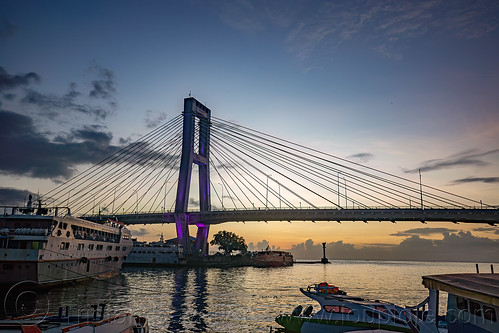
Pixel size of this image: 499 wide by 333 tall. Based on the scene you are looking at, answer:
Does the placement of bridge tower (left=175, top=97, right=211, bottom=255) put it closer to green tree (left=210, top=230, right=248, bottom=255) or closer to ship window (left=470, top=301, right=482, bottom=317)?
green tree (left=210, top=230, right=248, bottom=255)

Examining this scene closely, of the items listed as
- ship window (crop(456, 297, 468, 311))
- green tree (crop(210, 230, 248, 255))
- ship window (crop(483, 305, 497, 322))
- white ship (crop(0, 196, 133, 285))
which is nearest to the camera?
ship window (crop(483, 305, 497, 322))

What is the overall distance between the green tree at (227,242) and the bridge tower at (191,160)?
59.8 metres

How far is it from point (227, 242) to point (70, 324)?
496ft

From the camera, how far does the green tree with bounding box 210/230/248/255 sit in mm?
161000

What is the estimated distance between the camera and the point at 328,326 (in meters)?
20.5

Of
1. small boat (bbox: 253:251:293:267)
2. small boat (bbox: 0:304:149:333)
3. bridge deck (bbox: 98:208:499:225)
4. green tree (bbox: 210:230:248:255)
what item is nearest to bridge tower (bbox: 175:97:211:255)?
bridge deck (bbox: 98:208:499:225)

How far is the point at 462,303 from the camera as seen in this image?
11.8 meters

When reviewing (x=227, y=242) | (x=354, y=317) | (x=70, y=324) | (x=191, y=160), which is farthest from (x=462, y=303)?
(x=227, y=242)

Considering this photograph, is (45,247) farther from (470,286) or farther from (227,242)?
(227,242)

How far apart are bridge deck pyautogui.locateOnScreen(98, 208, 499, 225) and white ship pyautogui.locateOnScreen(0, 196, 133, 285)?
45542mm

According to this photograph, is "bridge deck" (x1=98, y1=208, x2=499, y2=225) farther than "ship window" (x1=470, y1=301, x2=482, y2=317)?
Yes

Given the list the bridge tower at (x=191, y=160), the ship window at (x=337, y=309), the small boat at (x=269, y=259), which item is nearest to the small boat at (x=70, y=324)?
the ship window at (x=337, y=309)

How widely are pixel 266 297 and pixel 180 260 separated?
64692 millimetres

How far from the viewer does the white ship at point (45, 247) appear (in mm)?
37688
